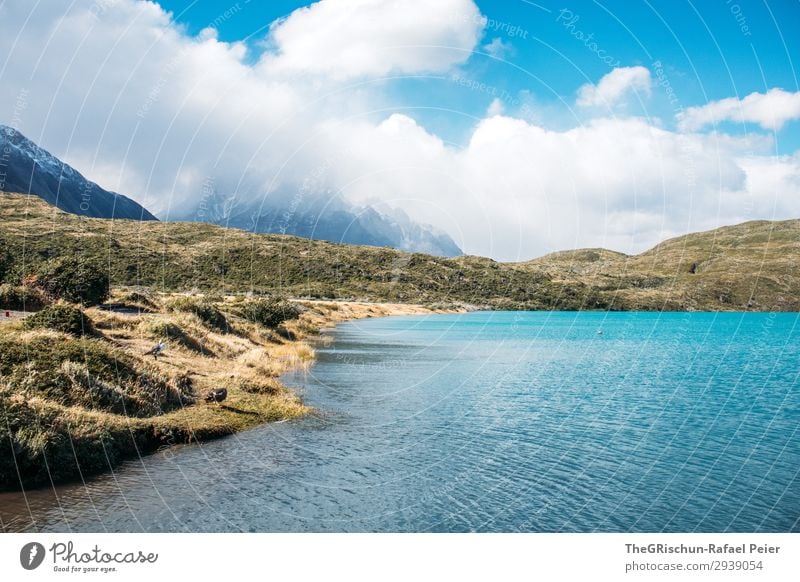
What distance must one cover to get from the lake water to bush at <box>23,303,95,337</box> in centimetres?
1088

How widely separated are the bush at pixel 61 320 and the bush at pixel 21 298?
38.4 ft

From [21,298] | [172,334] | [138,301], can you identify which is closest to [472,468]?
[172,334]

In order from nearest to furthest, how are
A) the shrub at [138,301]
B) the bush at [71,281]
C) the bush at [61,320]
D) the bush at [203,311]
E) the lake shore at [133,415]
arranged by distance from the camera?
1. the lake shore at [133,415]
2. the bush at [61,320]
3. the bush at [71,281]
4. the bush at [203,311]
5. the shrub at [138,301]

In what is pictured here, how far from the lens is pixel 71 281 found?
1571 inches

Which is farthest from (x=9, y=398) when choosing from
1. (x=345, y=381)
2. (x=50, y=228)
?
(x=50, y=228)

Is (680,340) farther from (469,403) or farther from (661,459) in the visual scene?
(661,459)

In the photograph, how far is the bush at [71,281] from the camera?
128 ft

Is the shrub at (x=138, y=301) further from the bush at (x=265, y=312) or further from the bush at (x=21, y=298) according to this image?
the bush at (x=265, y=312)

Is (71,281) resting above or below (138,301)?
above

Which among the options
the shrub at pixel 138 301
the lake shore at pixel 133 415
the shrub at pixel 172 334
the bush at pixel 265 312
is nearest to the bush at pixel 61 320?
the lake shore at pixel 133 415

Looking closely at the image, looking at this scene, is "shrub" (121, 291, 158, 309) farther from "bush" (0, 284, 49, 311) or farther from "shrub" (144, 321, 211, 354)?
"shrub" (144, 321, 211, 354)

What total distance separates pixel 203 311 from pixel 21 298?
12870 millimetres

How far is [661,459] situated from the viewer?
20531mm

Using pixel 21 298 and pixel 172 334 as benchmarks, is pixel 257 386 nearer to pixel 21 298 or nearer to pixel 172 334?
pixel 172 334
